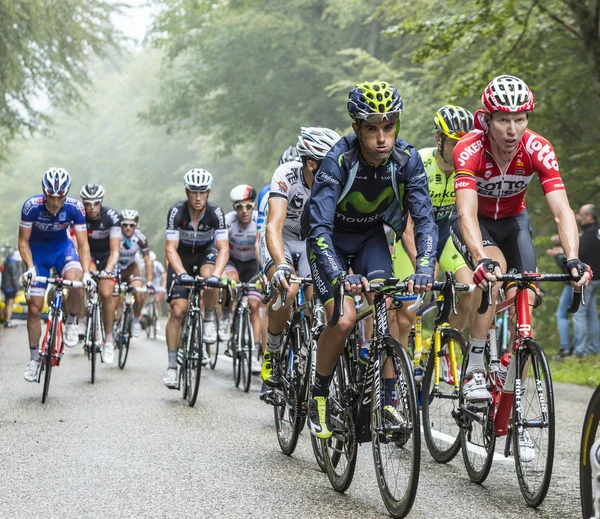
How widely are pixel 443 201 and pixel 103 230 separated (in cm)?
686

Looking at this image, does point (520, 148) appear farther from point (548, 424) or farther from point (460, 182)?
point (548, 424)

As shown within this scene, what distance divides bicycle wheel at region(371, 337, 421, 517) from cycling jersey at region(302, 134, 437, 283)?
53 cm

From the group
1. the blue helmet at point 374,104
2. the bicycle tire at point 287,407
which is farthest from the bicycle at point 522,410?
the bicycle tire at point 287,407

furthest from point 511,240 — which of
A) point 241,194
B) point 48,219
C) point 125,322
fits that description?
point 125,322

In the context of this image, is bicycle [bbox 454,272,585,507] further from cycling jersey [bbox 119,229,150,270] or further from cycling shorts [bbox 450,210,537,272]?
cycling jersey [bbox 119,229,150,270]

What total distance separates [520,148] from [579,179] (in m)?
11.3

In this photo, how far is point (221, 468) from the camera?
6.49 meters

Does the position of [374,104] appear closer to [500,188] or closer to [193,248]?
[500,188]

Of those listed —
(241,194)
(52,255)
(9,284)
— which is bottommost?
(9,284)

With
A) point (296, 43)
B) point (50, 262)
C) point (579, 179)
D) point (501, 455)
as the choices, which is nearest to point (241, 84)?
point (296, 43)

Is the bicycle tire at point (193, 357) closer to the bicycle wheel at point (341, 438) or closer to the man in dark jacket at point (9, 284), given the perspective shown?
the bicycle wheel at point (341, 438)

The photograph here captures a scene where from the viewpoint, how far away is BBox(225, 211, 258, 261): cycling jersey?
1268cm

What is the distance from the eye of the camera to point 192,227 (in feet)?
36.4

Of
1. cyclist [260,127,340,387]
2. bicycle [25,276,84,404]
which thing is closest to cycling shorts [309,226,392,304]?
cyclist [260,127,340,387]
